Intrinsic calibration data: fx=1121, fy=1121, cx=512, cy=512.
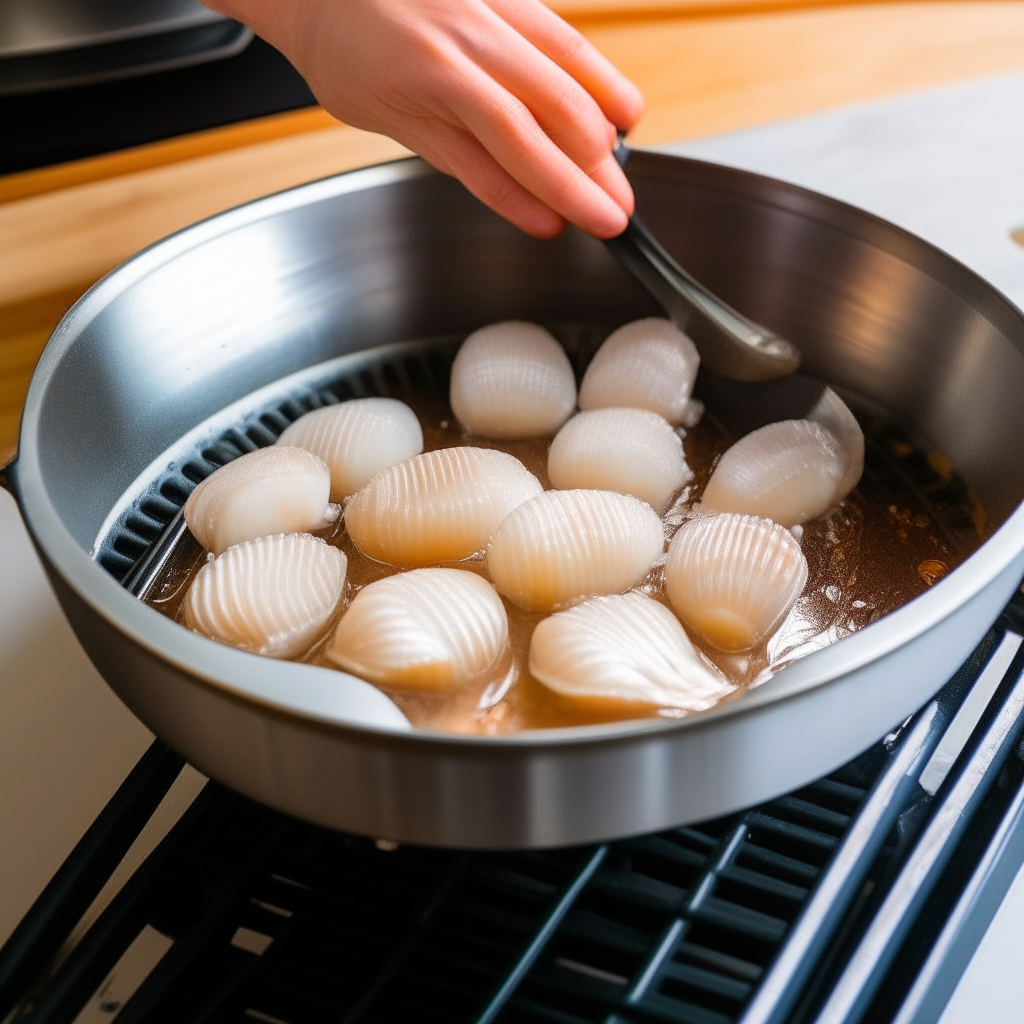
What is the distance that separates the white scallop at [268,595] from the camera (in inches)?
18.8

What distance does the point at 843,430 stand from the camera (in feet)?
1.97

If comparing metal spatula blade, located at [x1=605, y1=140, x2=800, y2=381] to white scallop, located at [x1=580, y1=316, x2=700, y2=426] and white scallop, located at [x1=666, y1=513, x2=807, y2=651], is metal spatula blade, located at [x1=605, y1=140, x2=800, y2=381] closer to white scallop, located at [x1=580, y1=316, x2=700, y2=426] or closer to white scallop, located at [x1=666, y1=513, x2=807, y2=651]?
white scallop, located at [x1=580, y1=316, x2=700, y2=426]

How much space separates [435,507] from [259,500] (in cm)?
9

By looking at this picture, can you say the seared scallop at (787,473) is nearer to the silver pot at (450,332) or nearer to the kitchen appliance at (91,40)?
the silver pot at (450,332)

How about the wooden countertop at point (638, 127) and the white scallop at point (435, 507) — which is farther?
the wooden countertop at point (638, 127)

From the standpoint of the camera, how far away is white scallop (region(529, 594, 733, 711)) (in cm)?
43

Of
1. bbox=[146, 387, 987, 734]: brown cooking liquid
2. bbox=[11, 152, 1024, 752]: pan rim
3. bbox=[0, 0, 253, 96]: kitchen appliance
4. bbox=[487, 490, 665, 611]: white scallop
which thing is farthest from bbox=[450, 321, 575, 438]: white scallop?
bbox=[0, 0, 253, 96]: kitchen appliance

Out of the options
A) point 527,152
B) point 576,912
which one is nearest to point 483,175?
point 527,152

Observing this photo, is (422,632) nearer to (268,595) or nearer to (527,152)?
(268,595)

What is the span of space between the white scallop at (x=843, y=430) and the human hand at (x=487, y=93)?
0.49 feet

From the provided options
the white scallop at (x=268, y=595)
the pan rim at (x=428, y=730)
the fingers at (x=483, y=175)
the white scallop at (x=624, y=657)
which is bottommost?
the white scallop at (x=268, y=595)

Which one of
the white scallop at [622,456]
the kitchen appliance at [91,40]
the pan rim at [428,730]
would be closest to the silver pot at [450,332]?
the pan rim at [428,730]

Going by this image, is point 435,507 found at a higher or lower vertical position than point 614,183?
lower

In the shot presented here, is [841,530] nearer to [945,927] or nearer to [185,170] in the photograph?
[945,927]
